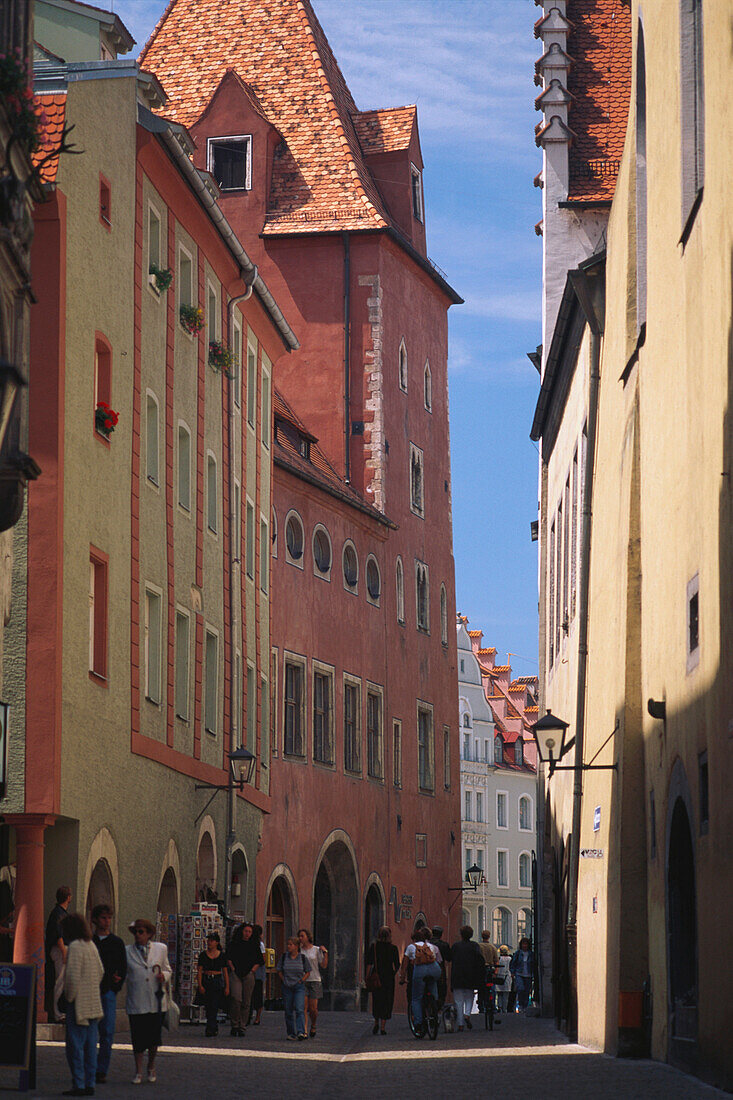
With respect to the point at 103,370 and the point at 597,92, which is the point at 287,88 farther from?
the point at 103,370

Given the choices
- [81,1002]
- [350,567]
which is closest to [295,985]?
[81,1002]

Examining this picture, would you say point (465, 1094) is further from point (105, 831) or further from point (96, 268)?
point (96, 268)

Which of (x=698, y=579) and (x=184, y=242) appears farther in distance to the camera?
(x=184, y=242)

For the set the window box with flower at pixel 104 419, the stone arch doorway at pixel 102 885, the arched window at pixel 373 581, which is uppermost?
the arched window at pixel 373 581

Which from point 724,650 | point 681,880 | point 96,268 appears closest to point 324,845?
point 96,268

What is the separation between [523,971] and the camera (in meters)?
39.8

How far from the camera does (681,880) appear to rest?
1530 cm

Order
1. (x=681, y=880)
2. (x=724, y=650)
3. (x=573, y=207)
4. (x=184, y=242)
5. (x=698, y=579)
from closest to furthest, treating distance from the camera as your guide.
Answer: (x=724, y=650), (x=698, y=579), (x=681, y=880), (x=184, y=242), (x=573, y=207)

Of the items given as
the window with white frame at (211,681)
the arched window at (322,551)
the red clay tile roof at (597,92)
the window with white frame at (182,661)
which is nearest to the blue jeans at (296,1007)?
the window with white frame at (182,661)

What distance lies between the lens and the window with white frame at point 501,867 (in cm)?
8050

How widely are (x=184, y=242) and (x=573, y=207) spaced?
928 cm

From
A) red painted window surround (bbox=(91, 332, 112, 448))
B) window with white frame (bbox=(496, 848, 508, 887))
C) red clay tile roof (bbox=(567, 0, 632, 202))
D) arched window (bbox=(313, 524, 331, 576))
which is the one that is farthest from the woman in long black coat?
window with white frame (bbox=(496, 848, 508, 887))

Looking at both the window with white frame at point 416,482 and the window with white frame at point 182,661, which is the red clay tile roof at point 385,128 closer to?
the window with white frame at point 416,482

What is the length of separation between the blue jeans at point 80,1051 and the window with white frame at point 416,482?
35.5 meters
